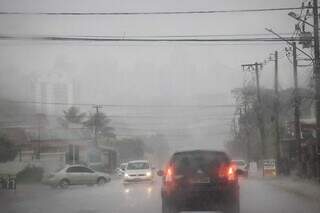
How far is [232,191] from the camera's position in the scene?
48.1 ft

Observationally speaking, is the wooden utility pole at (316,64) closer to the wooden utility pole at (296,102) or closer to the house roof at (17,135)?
the wooden utility pole at (296,102)

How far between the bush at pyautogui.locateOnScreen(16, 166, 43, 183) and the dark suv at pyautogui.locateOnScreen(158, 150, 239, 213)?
32.5 meters

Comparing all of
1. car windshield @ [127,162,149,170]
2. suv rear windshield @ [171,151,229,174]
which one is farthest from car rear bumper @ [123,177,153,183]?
suv rear windshield @ [171,151,229,174]

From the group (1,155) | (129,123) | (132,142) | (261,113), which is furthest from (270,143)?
(129,123)

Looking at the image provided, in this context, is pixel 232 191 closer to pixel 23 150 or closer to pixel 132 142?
pixel 23 150

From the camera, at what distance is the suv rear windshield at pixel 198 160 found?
14.8 meters

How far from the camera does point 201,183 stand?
1458 cm

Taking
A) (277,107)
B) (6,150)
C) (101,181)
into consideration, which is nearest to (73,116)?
(6,150)

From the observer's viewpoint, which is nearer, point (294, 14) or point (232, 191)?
point (232, 191)

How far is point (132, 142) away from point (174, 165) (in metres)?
88.4

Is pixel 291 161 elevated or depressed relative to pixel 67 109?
depressed

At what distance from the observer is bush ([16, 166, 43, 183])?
151 ft

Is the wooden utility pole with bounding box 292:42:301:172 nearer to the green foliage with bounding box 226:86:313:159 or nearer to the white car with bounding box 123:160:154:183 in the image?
the white car with bounding box 123:160:154:183

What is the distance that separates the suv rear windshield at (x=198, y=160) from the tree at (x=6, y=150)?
34565 millimetres
